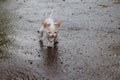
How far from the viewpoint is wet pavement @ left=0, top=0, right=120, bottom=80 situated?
24.6 ft

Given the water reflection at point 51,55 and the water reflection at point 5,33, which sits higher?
the water reflection at point 51,55

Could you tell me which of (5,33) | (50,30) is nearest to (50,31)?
(50,30)

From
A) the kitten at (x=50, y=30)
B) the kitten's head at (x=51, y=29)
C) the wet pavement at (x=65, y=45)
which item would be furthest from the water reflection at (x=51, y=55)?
the kitten's head at (x=51, y=29)

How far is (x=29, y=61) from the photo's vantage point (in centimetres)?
819

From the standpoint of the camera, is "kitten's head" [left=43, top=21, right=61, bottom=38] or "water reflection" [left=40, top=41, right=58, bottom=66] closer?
"water reflection" [left=40, top=41, right=58, bottom=66]

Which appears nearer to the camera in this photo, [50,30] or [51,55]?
→ [51,55]

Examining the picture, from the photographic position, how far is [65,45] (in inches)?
365

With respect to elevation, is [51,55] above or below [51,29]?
below

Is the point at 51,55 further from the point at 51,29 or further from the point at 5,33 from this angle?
the point at 5,33

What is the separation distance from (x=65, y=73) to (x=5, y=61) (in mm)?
1741

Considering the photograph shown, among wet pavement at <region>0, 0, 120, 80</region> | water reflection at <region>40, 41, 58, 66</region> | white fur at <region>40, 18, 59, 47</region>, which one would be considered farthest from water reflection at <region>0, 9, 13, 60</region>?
white fur at <region>40, 18, 59, 47</region>

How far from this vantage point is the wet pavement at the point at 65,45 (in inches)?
295

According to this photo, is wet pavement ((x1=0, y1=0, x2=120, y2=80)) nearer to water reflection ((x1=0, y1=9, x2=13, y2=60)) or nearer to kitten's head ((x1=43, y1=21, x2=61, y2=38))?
water reflection ((x1=0, y1=9, x2=13, y2=60))

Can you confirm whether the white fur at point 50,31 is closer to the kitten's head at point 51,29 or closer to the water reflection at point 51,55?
the kitten's head at point 51,29
